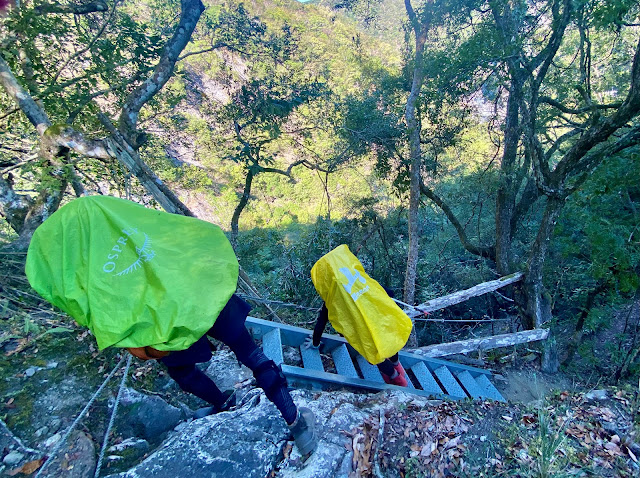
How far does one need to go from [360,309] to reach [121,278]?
172cm

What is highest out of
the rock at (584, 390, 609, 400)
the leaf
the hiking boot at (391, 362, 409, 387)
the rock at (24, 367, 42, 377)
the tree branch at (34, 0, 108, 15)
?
the tree branch at (34, 0, 108, 15)

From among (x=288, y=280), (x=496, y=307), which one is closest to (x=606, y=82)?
(x=496, y=307)

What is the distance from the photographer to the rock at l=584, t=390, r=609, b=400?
289cm

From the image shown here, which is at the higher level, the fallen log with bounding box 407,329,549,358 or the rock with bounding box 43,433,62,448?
the rock with bounding box 43,433,62,448

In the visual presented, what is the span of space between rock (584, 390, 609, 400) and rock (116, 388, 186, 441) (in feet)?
10.9

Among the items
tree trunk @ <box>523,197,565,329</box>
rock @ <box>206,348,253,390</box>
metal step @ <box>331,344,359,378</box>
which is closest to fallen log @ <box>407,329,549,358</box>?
tree trunk @ <box>523,197,565,329</box>

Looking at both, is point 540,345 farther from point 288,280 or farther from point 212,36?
point 212,36

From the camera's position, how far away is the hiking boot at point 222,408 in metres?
2.76

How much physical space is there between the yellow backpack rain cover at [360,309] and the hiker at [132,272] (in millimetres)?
1004

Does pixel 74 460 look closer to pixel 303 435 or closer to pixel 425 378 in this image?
pixel 303 435

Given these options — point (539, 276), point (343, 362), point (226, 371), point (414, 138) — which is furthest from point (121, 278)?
point (539, 276)

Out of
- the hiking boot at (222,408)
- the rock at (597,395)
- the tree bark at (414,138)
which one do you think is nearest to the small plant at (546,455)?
the rock at (597,395)

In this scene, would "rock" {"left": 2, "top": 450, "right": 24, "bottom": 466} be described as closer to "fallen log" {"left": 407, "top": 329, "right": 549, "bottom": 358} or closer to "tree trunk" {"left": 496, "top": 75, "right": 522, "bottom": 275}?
"fallen log" {"left": 407, "top": 329, "right": 549, "bottom": 358}

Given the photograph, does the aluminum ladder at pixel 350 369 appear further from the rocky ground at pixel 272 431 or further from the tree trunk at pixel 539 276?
the tree trunk at pixel 539 276
